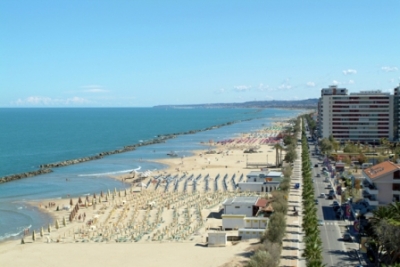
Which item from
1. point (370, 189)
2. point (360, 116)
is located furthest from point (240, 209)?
point (360, 116)

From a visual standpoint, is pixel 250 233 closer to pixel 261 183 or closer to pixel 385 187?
pixel 385 187

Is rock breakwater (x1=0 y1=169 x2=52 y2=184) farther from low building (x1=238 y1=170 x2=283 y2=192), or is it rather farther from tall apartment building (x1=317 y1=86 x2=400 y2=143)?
tall apartment building (x1=317 y1=86 x2=400 y2=143)

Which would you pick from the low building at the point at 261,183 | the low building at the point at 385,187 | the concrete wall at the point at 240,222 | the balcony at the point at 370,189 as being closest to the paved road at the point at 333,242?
the low building at the point at 385,187

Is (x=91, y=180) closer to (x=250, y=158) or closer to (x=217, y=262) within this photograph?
(x=250, y=158)

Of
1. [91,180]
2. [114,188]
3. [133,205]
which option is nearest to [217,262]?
[133,205]

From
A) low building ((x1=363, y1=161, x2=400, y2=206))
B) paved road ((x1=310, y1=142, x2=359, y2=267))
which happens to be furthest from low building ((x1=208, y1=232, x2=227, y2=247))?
low building ((x1=363, y1=161, x2=400, y2=206))

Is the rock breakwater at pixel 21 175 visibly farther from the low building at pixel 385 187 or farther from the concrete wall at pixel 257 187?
the low building at pixel 385 187
